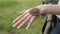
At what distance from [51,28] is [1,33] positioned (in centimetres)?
133

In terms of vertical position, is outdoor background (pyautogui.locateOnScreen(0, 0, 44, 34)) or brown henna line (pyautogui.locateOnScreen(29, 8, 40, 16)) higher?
outdoor background (pyautogui.locateOnScreen(0, 0, 44, 34))

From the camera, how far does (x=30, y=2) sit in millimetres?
3289

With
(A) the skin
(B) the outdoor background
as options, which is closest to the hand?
(A) the skin

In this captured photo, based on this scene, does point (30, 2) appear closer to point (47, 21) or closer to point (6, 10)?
point (6, 10)

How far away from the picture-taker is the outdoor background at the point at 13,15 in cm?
254

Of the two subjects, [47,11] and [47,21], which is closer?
[47,11]

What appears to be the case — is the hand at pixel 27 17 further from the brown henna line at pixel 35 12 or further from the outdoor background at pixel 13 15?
the outdoor background at pixel 13 15

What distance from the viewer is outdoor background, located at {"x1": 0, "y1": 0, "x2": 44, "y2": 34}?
2.54 metres

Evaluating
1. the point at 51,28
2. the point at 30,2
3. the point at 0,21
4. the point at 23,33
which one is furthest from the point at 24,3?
the point at 51,28

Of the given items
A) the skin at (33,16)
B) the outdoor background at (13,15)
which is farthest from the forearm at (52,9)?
the outdoor background at (13,15)

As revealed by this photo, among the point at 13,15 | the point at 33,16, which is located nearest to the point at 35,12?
the point at 33,16

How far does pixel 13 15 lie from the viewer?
9.36ft

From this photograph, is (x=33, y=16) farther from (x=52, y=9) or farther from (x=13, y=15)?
(x=13, y=15)

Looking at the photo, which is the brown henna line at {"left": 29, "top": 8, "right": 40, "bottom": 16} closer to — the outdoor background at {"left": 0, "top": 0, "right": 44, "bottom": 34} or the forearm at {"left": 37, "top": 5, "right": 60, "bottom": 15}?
the forearm at {"left": 37, "top": 5, "right": 60, "bottom": 15}
